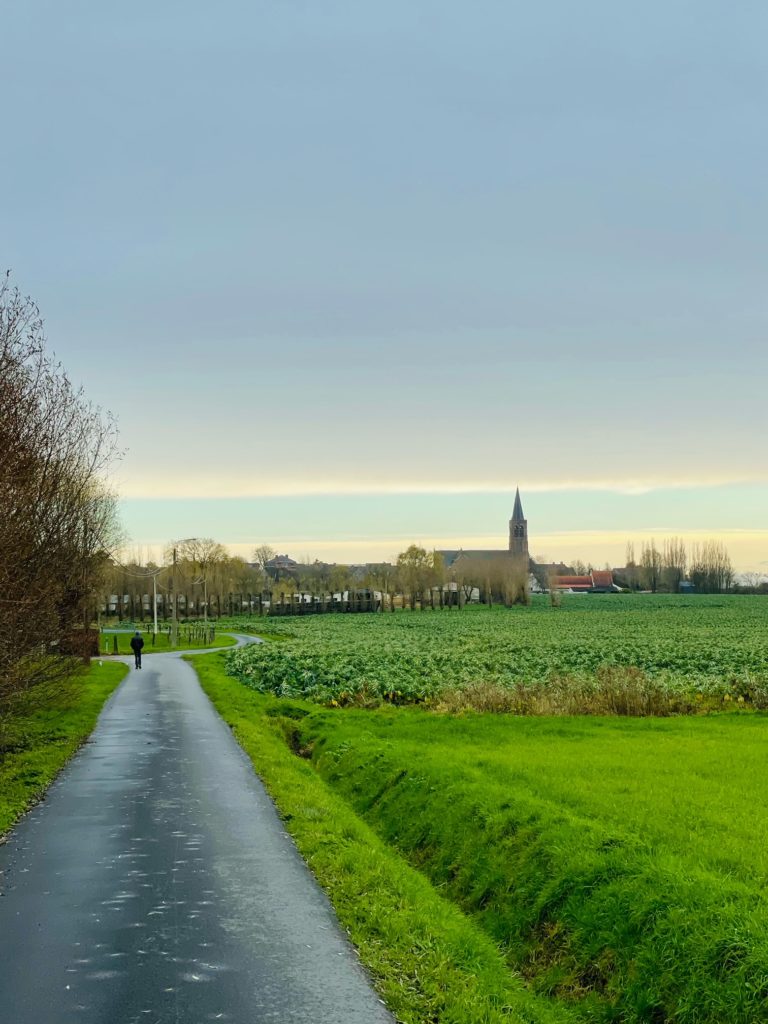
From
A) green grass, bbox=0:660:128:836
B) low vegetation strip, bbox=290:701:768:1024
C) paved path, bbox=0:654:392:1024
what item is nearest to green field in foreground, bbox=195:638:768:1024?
low vegetation strip, bbox=290:701:768:1024

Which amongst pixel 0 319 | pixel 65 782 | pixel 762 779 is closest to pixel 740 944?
pixel 762 779

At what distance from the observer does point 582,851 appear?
10594mm

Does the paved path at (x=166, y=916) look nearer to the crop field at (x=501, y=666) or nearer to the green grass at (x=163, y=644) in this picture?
the crop field at (x=501, y=666)

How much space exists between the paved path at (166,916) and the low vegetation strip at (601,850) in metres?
1.84

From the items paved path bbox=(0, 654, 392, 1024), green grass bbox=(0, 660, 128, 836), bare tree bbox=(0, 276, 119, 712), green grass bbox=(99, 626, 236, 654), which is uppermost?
bare tree bbox=(0, 276, 119, 712)

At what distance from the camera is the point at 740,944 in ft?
25.6

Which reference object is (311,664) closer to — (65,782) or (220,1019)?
(65,782)

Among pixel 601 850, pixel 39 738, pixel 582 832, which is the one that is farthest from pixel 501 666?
pixel 601 850

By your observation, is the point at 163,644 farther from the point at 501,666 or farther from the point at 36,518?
the point at 36,518

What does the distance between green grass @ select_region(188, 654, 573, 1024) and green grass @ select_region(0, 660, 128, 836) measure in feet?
14.1

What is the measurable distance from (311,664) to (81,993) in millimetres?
32170

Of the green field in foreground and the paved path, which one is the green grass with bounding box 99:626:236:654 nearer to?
the green field in foreground

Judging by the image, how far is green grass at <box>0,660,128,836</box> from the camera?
16.9m

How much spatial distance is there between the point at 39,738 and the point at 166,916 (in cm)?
1525
